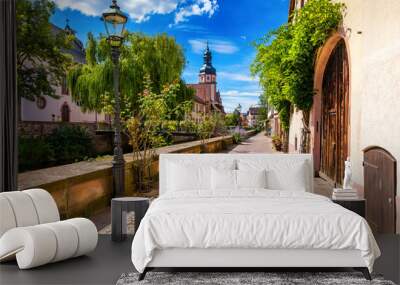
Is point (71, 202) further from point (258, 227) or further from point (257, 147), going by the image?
point (257, 147)

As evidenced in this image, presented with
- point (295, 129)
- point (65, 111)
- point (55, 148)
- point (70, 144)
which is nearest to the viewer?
point (295, 129)

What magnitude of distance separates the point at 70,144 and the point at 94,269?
27.5 ft

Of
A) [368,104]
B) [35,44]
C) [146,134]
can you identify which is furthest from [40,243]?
[35,44]

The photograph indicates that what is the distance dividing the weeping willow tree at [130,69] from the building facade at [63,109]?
0.29 m

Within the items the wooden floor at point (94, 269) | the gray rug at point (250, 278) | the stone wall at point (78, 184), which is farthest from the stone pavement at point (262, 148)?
the gray rug at point (250, 278)

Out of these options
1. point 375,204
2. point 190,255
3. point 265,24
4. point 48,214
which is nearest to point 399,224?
point 375,204

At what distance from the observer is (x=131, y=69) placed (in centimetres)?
1139

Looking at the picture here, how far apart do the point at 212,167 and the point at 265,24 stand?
A: 4.37 meters

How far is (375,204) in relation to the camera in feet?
15.2

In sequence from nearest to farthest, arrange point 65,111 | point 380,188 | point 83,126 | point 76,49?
point 380,188
point 83,126
point 65,111
point 76,49

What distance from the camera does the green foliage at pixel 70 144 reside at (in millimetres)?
10938

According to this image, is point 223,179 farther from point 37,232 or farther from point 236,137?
point 236,137

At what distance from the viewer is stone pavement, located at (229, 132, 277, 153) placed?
7942 mm

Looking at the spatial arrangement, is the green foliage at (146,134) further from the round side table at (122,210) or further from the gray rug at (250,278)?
the gray rug at (250,278)
